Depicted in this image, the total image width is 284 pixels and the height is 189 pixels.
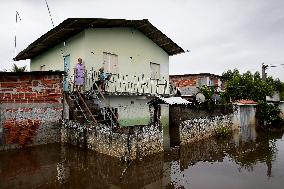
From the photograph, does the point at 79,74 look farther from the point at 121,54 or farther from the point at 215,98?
the point at 215,98

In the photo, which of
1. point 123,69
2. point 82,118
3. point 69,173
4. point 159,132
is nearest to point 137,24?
point 123,69

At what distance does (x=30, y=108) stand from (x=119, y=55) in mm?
6867

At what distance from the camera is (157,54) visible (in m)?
20.4

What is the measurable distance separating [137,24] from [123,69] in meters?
3.02

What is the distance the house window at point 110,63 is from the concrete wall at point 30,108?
13.4 feet

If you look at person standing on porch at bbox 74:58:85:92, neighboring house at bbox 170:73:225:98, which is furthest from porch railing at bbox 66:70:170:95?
neighboring house at bbox 170:73:225:98

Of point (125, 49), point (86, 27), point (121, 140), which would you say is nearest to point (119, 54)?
point (125, 49)

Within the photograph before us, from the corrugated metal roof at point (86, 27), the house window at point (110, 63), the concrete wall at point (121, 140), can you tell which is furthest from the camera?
the house window at point (110, 63)

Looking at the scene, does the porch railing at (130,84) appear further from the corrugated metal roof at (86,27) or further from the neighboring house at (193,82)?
the neighboring house at (193,82)

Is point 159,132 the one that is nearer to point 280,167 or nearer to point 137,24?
point 280,167

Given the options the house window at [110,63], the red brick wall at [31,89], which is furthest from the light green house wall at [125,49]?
the red brick wall at [31,89]

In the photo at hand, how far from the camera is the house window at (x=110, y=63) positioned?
55.6 ft

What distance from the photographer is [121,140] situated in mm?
→ 10070

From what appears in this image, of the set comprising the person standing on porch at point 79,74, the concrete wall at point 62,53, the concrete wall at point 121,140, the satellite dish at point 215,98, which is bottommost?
the concrete wall at point 121,140
